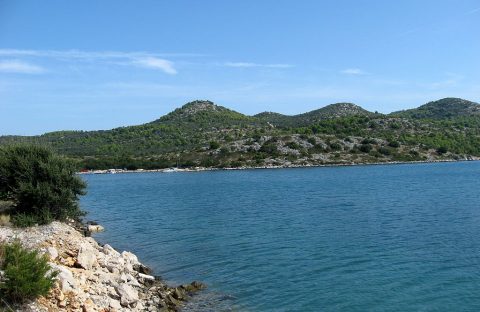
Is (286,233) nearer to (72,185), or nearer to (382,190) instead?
(72,185)

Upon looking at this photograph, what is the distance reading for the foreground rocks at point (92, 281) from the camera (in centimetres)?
1847

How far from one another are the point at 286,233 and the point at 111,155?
15395cm

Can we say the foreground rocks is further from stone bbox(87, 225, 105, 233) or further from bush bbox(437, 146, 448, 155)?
bush bbox(437, 146, 448, 155)

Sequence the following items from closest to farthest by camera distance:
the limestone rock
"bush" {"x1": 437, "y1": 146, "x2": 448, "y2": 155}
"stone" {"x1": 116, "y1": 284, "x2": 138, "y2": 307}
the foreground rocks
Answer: the foreground rocks → "stone" {"x1": 116, "y1": 284, "x2": 138, "y2": 307} → the limestone rock → "bush" {"x1": 437, "y1": 146, "x2": 448, "y2": 155}

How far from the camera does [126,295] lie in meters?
20.6

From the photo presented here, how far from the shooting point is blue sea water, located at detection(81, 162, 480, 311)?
22219 mm

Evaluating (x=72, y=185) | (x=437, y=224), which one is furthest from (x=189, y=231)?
(x=437, y=224)

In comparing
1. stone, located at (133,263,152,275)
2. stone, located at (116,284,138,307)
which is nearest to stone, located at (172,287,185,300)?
stone, located at (116,284,138,307)

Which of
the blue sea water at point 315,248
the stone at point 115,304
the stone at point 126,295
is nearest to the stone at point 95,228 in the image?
the blue sea water at point 315,248

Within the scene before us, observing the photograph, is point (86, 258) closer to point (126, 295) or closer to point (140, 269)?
point (126, 295)

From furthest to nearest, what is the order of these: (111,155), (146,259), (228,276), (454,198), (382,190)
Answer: (111,155) < (382,190) < (454,198) < (146,259) < (228,276)

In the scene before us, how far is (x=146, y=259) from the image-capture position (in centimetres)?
3105

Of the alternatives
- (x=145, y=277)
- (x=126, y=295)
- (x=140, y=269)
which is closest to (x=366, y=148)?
(x=140, y=269)

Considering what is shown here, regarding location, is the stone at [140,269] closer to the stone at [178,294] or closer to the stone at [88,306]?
the stone at [178,294]
